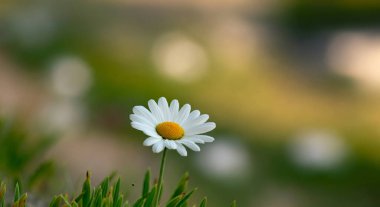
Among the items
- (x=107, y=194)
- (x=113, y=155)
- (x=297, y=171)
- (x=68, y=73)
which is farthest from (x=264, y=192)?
(x=107, y=194)

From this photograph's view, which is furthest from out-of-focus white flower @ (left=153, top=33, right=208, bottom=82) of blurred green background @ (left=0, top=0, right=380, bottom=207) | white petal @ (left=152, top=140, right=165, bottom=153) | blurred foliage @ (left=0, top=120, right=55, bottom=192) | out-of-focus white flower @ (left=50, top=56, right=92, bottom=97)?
white petal @ (left=152, top=140, right=165, bottom=153)

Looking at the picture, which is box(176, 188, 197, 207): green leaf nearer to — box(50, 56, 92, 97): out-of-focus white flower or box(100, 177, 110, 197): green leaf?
box(100, 177, 110, 197): green leaf

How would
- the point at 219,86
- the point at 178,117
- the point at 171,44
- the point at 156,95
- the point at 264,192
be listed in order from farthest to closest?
the point at 171,44, the point at 219,86, the point at 156,95, the point at 264,192, the point at 178,117

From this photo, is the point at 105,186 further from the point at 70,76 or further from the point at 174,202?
the point at 70,76

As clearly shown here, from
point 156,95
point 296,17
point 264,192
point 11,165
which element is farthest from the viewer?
point 296,17

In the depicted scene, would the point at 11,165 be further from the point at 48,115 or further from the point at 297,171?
the point at 297,171
